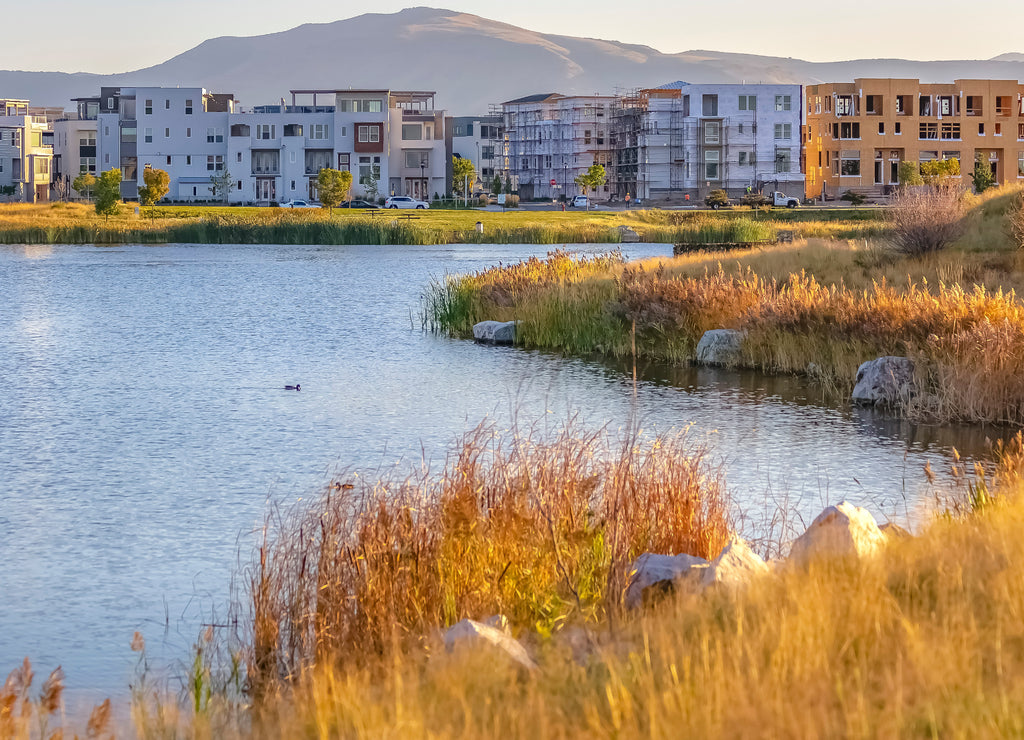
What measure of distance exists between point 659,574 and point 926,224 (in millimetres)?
25677

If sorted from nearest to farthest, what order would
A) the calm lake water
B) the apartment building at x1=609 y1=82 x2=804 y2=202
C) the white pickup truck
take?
the calm lake water
the white pickup truck
the apartment building at x1=609 y1=82 x2=804 y2=202

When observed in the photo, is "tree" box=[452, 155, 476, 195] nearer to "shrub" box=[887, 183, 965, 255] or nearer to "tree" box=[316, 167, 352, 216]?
"tree" box=[316, 167, 352, 216]

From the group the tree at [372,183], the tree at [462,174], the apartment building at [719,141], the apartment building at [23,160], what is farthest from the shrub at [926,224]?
the apartment building at [23,160]

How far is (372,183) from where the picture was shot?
4402 inches

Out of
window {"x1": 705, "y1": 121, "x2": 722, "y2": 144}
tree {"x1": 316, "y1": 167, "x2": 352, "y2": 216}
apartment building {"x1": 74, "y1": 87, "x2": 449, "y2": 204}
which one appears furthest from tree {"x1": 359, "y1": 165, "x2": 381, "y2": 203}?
window {"x1": 705, "y1": 121, "x2": 722, "y2": 144}

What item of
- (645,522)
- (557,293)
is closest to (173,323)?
(557,293)

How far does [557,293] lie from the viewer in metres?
27.4

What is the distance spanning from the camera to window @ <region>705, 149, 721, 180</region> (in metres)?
118

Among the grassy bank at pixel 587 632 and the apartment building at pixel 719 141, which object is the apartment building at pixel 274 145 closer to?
the apartment building at pixel 719 141

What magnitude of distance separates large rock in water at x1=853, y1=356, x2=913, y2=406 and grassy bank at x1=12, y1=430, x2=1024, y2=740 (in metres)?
7.80

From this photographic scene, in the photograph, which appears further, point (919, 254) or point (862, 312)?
point (919, 254)

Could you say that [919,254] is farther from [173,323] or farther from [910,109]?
[910,109]

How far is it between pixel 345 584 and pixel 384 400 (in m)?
11.4

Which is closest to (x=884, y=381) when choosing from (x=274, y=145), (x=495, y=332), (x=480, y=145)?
(x=495, y=332)
